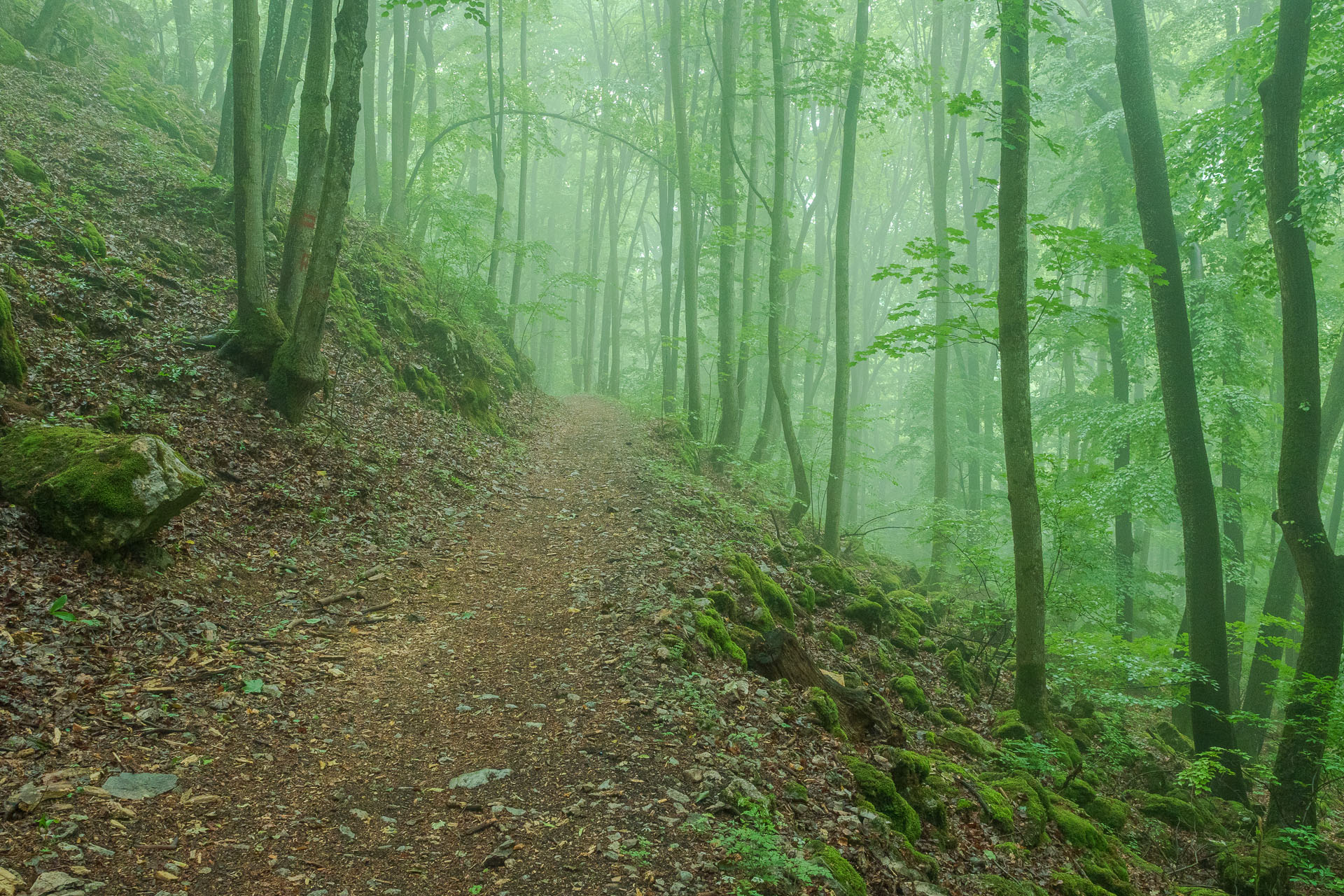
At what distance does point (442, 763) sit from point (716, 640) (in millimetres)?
2552

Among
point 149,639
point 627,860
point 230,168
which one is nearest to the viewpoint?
point 627,860

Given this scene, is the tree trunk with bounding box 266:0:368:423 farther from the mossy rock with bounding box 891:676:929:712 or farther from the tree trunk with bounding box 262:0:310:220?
the mossy rock with bounding box 891:676:929:712

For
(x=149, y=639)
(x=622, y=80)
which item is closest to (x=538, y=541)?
(x=149, y=639)

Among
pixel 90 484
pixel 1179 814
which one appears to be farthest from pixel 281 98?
pixel 1179 814

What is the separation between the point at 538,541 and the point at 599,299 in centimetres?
3639

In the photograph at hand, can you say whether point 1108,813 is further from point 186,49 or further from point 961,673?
point 186,49

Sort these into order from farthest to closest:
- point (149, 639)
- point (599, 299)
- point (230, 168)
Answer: point (599, 299) < point (230, 168) < point (149, 639)

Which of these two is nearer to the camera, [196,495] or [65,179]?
[196,495]

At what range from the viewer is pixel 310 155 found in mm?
8164

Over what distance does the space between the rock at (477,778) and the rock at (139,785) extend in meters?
1.43

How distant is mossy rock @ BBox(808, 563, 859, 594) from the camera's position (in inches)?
378

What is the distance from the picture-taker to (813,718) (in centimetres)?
545

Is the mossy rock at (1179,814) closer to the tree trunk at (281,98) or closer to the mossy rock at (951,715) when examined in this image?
the mossy rock at (951,715)

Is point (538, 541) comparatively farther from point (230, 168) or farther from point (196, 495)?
point (230, 168)
